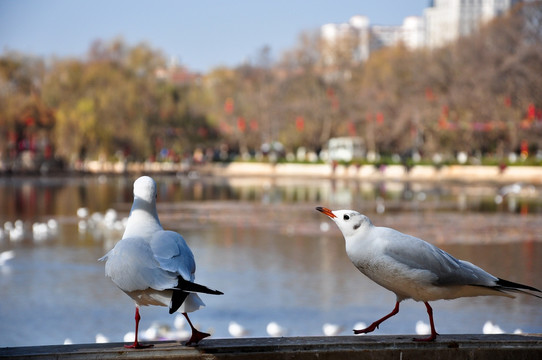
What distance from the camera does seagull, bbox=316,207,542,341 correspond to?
203 inches

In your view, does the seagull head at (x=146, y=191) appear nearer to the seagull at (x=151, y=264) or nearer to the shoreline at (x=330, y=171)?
the seagull at (x=151, y=264)

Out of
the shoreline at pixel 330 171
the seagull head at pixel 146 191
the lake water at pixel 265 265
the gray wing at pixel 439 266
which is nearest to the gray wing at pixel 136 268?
the seagull head at pixel 146 191

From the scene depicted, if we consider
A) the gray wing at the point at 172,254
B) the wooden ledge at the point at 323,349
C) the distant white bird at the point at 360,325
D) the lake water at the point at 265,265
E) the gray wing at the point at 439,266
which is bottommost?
the lake water at the point at 265,265

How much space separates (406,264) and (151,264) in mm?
1425

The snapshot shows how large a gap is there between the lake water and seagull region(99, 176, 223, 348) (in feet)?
17.8

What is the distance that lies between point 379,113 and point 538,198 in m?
35.0

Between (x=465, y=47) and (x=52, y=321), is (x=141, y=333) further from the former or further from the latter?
(x=465, y=47)

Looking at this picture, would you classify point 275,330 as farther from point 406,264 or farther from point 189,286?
point 189,286

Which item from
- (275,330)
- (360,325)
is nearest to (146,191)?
(275,330)

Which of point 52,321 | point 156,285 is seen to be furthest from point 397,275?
point 52,321

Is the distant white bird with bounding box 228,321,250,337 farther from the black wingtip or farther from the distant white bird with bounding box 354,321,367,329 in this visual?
the black wingtip

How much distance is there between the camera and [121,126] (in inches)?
2835

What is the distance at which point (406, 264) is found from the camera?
519cm

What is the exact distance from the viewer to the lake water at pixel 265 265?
36.7 feet
